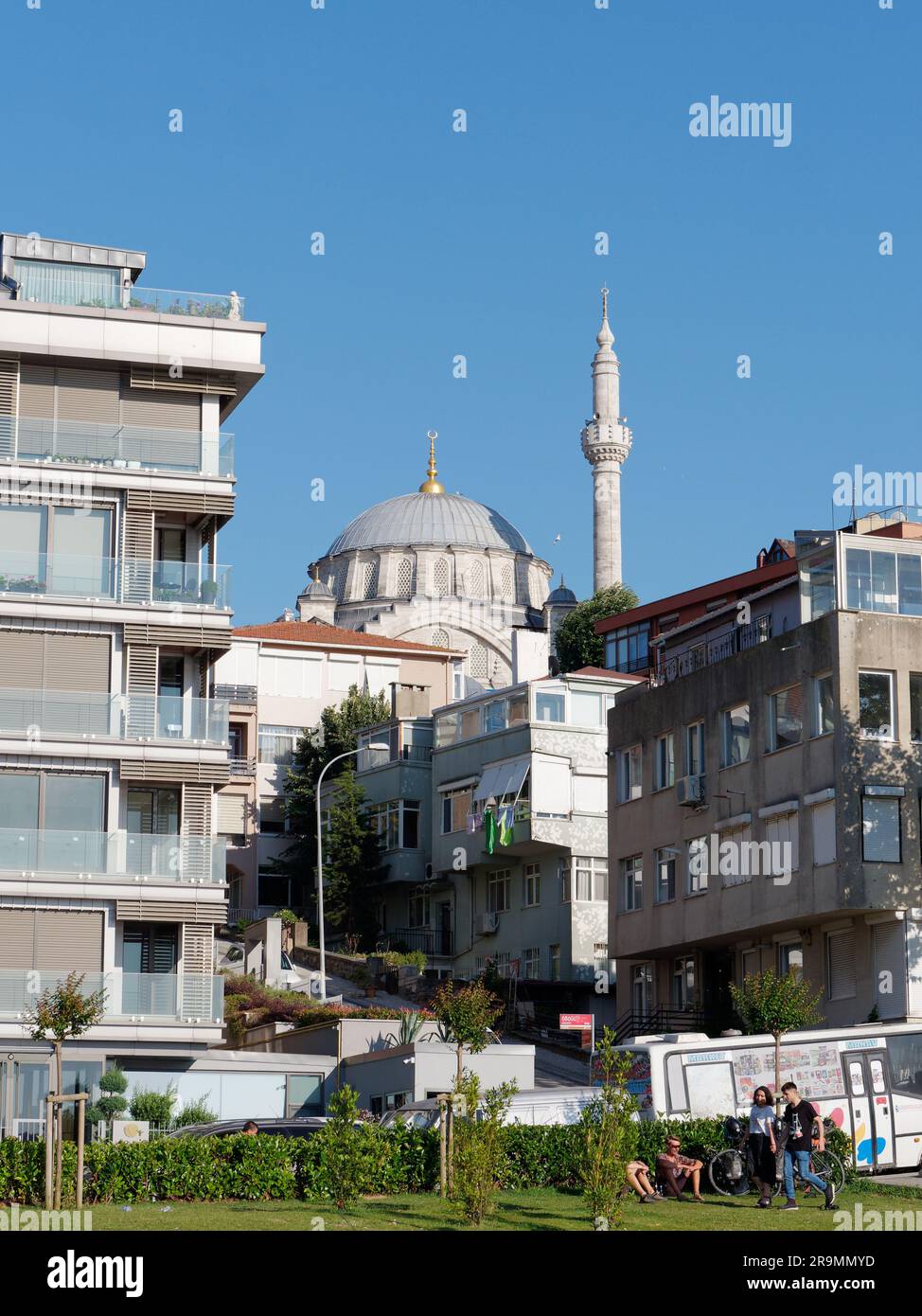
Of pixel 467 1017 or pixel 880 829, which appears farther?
pixel 880 829

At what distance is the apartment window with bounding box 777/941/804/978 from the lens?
51750 millimetres

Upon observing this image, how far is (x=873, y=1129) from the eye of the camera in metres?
36.9

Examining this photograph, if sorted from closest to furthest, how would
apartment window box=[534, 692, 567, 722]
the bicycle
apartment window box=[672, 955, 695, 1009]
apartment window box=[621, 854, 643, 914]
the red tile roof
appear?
the bicycle < apartment window box=[672, 955, 695, 1009] < apartment window box=[621, 854, 643, 914] < apartment window box=[534, 692, 567, 722] < the red tile roof

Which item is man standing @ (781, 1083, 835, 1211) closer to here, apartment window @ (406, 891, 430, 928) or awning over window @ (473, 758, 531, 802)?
awning over window @ (473, 758, 531, 802)

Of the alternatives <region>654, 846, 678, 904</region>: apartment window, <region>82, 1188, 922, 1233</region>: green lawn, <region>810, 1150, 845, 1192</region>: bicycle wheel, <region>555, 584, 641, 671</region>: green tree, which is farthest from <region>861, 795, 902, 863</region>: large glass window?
<region>555, 584, 641, 671</region>: green tree

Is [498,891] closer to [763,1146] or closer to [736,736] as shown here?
[736,736]

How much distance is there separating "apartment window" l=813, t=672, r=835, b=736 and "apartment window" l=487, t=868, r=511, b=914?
71.2ft

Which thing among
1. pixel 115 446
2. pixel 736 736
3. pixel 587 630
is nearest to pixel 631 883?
pixel 736 736

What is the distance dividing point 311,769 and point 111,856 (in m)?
38.3

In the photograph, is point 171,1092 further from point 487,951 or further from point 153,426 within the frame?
point 487,951

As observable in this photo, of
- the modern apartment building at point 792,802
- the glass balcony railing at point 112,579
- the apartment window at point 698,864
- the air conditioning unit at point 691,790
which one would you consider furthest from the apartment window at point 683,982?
the glass balcony railing at point 112,579

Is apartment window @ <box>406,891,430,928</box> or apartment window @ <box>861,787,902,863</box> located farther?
apartment window @ <box>406,891,430,928</box>

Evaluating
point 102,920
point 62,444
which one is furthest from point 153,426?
point 102,920

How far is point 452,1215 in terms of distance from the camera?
27.5 m
